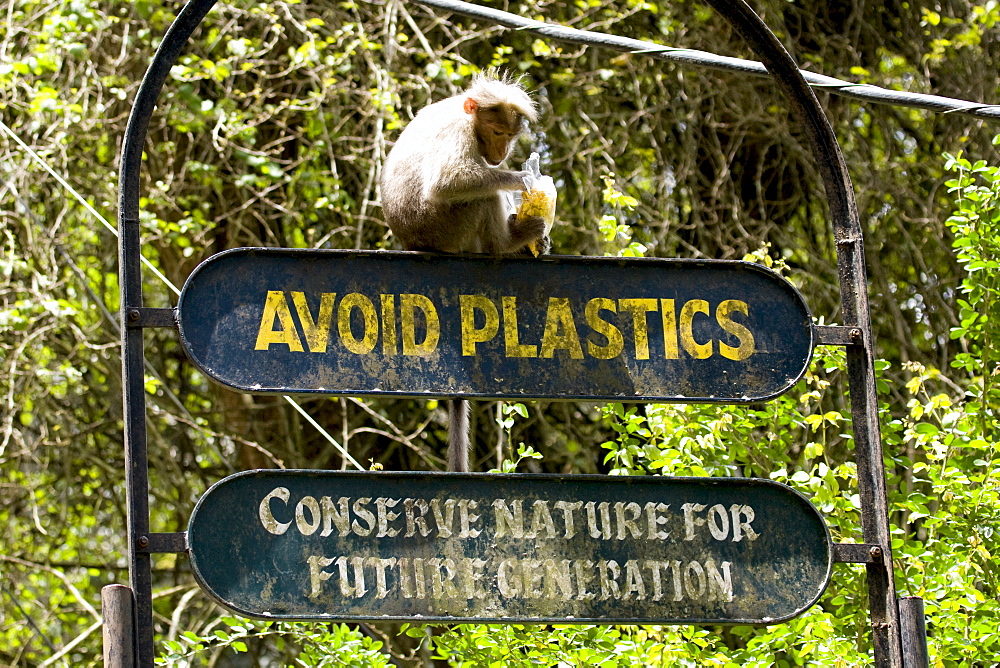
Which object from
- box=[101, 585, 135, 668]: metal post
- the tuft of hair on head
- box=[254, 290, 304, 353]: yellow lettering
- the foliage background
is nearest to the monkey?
the tuft of hair on head

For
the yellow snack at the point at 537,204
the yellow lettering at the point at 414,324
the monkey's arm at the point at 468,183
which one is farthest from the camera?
the monkey's arm at the point at 468,183

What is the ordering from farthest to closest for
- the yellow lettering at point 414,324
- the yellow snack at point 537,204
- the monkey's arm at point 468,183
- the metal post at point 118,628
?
1. the monkey's arm at point 468,183
2. the yellow snack at point 537,204
3. the yellow lettering at point 414,324
4. the metal post at point 118,628

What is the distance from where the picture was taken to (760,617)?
2.11 meters

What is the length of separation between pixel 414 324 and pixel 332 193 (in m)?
3.32

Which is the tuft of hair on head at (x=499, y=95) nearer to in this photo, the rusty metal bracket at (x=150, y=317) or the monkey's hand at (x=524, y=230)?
the monkey's hand at (x=524, y=230)

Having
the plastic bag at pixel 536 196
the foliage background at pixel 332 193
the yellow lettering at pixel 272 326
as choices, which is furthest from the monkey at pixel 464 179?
the foliage background at pixel 332 193

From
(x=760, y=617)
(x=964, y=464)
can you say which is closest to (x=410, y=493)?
(x=760, y=617)

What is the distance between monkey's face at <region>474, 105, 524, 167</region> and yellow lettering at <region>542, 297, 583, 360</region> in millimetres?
1057

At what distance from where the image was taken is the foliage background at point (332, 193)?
17.5 feet

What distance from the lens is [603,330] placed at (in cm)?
225

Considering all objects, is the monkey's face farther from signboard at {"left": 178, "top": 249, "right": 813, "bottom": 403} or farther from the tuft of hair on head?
signboard at {"left": 178, "top": 249, "right": 813, "bottom": 403}

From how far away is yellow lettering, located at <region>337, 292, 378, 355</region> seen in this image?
84.4 inches

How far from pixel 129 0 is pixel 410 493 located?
420cm

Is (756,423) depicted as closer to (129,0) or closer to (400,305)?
(400,305)
